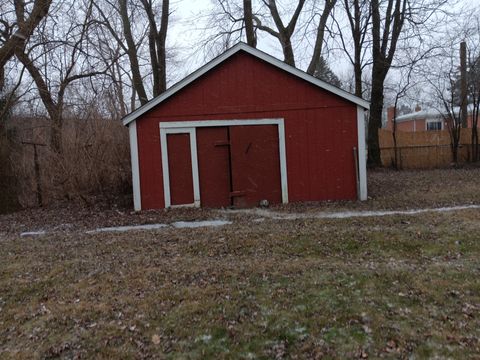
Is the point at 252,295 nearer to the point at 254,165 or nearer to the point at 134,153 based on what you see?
the point at 254,165

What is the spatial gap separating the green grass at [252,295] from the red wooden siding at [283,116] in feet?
11.9

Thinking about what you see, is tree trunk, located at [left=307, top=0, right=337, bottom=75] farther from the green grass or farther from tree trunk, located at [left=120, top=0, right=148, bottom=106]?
the green grass

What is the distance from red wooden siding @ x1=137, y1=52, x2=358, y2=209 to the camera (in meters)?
9.91

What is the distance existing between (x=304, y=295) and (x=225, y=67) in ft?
23.5

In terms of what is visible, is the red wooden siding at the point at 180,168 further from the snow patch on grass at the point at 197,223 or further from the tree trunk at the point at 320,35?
the tree trunk at the point at 320,35

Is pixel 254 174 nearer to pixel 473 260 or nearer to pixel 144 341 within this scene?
pixel 473 260

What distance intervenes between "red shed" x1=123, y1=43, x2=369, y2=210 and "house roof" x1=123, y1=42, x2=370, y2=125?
2 centimetres

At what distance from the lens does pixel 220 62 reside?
990 centimetres

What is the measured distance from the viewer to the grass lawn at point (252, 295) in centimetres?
324

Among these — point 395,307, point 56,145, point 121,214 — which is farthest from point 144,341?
point 56,145

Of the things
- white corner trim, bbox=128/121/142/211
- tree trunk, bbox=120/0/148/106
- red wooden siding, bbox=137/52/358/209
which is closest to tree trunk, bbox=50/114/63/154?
white corner trim, bbox=128/121/142/211

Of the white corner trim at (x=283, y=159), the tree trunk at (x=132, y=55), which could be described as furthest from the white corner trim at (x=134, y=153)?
the tree trunk at (x=132, y=55)

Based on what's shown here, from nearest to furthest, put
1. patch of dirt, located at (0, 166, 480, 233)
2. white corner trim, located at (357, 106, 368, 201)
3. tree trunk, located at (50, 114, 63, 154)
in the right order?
patch of dirt, located at (0, 166, 480, 233) → white corner trim, located at (357, 106, 368, 201) → tree trunk, located at (50, 114, 63, 154)

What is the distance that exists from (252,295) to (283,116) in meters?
6.70
